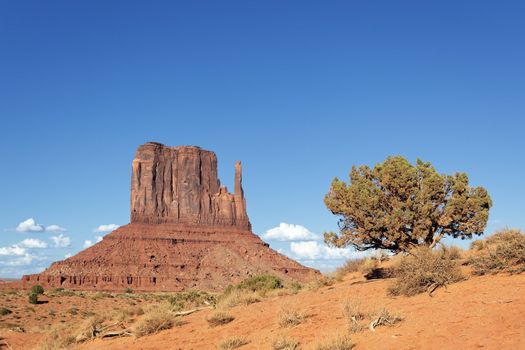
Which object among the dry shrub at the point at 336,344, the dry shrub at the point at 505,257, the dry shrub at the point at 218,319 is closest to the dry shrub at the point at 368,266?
the dry shrub at the point at 505,257

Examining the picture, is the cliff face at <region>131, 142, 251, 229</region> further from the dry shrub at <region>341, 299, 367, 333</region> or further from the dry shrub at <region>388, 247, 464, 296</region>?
the dry shrub at <region>341, 299, 367, 333</region>

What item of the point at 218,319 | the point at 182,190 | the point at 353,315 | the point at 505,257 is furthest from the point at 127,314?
the point at 182,190

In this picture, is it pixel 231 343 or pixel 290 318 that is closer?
pixel 231 343

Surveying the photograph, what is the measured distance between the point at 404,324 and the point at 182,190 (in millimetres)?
133357

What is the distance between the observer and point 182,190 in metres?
143

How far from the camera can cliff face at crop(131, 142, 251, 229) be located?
5389 inches

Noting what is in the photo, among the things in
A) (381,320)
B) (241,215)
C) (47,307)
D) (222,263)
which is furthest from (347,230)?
(241,215)

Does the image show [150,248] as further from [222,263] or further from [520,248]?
[520,248]

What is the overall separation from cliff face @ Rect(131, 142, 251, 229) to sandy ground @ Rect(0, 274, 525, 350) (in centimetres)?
11885

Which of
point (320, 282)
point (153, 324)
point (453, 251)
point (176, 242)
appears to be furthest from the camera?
point (176, 242)

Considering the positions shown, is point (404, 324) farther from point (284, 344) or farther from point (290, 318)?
point (290, 318)

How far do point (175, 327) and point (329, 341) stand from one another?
26.3ft

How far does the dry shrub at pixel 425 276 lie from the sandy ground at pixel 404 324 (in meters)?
0.35

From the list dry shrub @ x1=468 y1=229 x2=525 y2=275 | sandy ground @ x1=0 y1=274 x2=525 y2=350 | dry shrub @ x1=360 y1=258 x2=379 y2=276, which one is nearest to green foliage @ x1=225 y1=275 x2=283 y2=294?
dry shrub @ x1=360 y1=258 x2=379 y2=276
